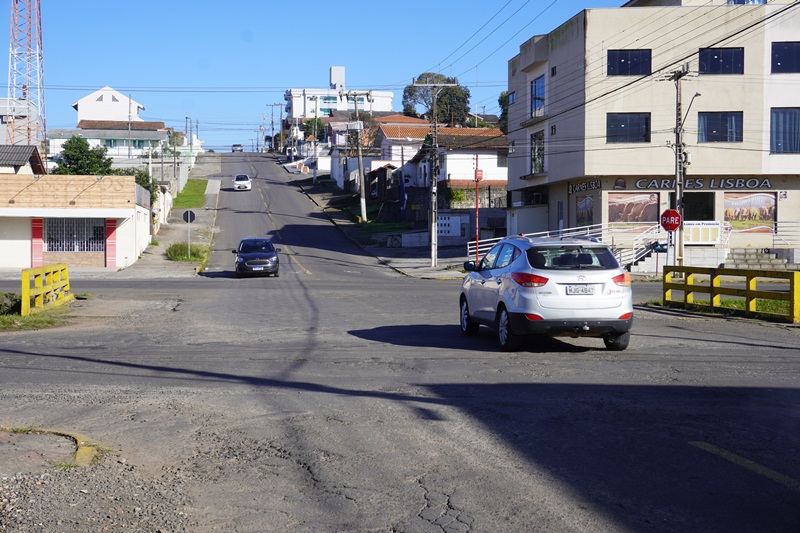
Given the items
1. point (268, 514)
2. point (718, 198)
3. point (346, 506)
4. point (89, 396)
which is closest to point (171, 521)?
point (268, 514)

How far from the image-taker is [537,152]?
48.2m

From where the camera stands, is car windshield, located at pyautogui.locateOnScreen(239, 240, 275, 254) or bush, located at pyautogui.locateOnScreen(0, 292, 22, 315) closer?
bush, located at pyautogui.locateOnScreen(0, 292, 22, 315)

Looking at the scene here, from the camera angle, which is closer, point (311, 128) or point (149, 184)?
point (149, 184)

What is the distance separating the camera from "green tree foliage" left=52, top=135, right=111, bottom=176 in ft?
226

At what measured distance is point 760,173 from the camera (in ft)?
137

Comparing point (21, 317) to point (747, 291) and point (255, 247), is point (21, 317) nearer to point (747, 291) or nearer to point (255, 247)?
point (747, 291)

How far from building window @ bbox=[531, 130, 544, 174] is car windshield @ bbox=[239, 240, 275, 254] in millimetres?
17278

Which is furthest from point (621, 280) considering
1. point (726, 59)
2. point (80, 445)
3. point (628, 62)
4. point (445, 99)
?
point (445, 99)

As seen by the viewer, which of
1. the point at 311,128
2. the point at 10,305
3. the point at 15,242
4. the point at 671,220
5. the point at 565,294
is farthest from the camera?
the point at 311,128

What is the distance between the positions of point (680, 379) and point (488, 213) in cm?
4811

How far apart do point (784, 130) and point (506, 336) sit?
33.7m

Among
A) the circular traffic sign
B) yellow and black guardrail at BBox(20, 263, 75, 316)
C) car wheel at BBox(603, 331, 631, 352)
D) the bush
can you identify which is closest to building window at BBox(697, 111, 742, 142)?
the circular traffic sign

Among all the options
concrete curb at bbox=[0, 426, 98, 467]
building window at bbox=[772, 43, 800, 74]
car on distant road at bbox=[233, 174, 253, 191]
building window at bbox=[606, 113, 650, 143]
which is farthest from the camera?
car on distant road at bbox=[233, 174, 253, 191]

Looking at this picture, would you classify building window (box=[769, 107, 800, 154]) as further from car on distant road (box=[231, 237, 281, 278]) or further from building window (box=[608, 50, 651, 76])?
car on distant road (box=[231, 237, 281, 278])
